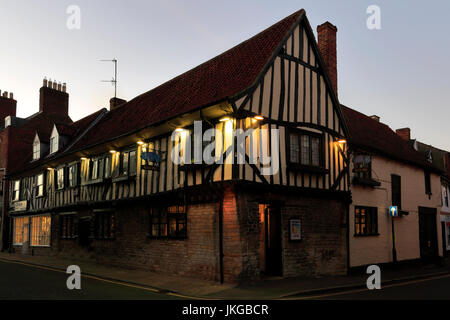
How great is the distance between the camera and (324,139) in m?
14.7

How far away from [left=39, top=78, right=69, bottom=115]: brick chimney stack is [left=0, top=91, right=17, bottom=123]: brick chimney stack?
5.77 m

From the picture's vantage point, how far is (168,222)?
14.4m

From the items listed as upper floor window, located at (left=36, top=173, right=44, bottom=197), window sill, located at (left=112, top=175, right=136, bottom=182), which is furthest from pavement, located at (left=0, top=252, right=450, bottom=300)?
upper floor window, located at (left=36, top=173, right=44, bottom=197)

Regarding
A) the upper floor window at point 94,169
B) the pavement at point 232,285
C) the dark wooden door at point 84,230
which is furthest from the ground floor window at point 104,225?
the pavement at point 232,285

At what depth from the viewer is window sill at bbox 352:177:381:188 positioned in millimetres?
15961

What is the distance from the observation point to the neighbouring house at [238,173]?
1194cm

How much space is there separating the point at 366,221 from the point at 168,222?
8.40m

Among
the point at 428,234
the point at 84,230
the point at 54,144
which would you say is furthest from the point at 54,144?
the point at 428,234

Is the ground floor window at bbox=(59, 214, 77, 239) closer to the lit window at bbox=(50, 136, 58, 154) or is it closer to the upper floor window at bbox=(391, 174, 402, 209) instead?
the lit window at bbox=(50, 136, 58, 154)

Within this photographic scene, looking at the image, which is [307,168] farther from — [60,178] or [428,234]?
[60,178]

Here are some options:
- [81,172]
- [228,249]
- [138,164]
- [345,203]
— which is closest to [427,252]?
[345,203]

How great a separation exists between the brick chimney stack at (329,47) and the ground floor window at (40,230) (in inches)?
740

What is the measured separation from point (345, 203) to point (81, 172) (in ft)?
43.0

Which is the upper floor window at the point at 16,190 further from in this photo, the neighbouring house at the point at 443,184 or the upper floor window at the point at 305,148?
the neighbouring house at the point at 443,184
